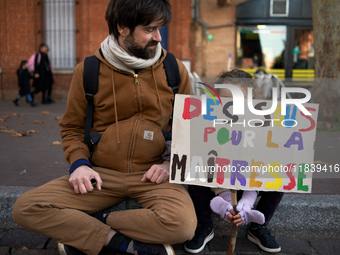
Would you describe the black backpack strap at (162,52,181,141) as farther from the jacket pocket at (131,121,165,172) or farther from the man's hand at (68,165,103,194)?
the man's hand at (68,165,103,194)

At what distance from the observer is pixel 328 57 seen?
742cm

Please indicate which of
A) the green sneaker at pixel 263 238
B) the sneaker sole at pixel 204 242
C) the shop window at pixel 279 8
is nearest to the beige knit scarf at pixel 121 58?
the sneaker sole at pixel 204 242

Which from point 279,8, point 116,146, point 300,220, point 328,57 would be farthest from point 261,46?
point 116,146

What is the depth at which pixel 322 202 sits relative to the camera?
314 cm

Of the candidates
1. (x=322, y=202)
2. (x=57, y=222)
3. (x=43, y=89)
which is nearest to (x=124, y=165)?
(x=57, y=222)

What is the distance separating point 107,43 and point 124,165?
0.84 meters

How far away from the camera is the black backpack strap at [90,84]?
274cm

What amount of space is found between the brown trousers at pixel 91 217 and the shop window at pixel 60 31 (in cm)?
1163

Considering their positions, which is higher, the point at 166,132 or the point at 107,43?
the point at 107,43

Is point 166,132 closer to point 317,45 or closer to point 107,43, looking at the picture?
A: point 107,43

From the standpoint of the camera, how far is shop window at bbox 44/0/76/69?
1341 cm

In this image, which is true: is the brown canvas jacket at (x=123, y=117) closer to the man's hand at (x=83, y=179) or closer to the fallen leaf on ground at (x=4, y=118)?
the man's hand at (x=83, y=179)

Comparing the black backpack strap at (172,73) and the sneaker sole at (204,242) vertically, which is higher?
the black backpack strap at (172,73)

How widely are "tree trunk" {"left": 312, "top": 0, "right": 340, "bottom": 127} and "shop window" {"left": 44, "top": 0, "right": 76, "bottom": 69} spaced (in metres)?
8.55
